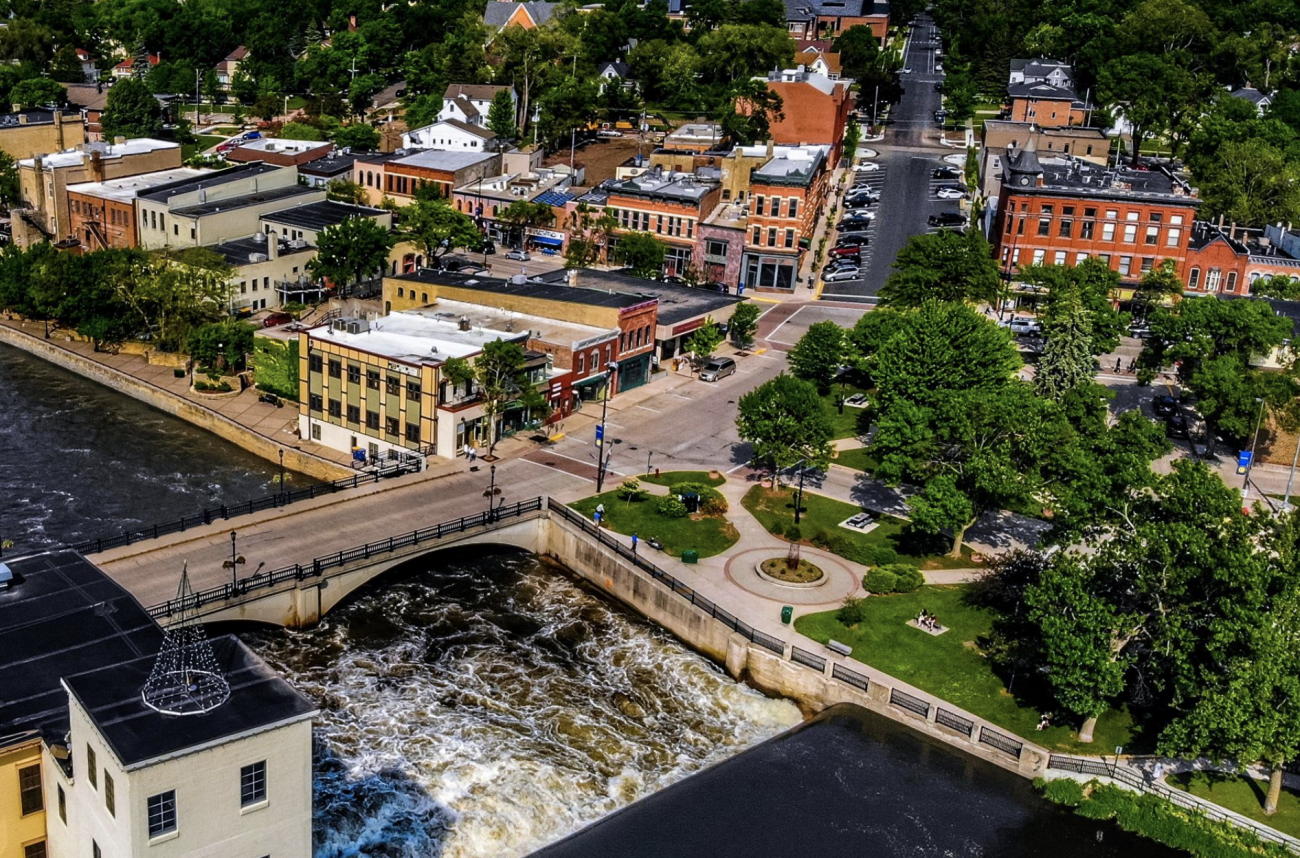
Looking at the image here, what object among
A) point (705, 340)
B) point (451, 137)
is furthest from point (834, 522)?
point (451, 137)

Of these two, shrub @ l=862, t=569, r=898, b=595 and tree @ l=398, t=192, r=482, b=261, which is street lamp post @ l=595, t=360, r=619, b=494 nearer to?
shrub @ l=862, t=569, r=898, b=595

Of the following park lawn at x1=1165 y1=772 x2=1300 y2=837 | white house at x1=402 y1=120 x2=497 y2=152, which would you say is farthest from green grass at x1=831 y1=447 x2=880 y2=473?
white house at x1=402 y1=120 x2=497 y2=152

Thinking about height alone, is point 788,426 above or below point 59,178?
below

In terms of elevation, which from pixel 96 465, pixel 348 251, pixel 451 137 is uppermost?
pixel 451 137

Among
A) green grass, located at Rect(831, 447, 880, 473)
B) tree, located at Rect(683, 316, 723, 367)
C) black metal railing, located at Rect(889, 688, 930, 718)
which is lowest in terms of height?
black metal railing, located at Rect(889, 688, 930, 718)

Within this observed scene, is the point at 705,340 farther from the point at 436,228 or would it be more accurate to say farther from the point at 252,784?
the point at 252,784

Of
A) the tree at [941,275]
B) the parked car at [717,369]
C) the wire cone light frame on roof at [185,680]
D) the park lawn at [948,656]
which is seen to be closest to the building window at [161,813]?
the wire cone light frame on roof at [185,680]
